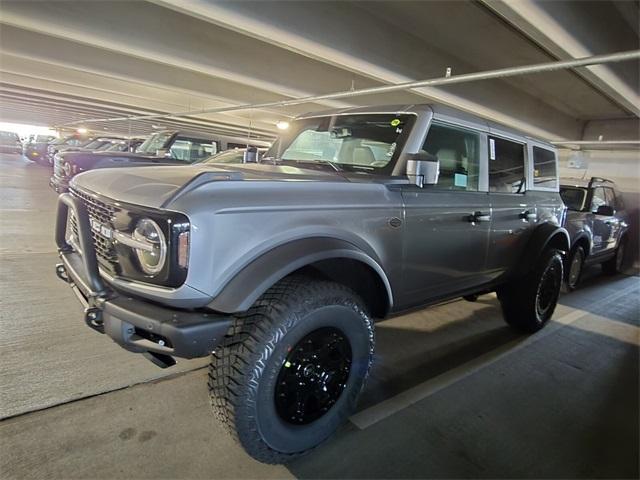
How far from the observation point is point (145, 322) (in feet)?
5.10

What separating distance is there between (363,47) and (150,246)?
5.04 metres

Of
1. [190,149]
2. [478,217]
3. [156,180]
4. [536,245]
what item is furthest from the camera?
[190,149]

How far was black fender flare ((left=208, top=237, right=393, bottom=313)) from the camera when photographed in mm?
1600

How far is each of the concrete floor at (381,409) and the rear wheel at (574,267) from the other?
1825mm

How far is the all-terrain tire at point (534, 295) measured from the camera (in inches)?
139

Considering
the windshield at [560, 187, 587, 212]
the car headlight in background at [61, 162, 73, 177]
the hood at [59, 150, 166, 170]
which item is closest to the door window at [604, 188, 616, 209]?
the windshield at [560, 187, 587, 212]

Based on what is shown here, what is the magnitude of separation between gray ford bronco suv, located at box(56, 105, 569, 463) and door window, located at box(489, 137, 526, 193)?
200 millimetres

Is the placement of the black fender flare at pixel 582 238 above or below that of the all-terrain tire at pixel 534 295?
above

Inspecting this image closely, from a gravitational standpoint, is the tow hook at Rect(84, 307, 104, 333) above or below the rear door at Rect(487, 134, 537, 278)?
below

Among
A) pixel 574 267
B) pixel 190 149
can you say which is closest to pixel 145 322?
pixel 574 267

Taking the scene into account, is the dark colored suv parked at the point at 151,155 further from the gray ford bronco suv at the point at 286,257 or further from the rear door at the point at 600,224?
the rear door at the point at 600,224

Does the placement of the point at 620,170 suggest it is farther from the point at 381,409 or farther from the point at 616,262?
the point at 381,409

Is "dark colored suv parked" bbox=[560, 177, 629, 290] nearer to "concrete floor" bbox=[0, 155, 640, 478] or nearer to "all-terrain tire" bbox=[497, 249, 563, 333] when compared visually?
"all-terrain tire" bbox=[497, 249, 563, 333]

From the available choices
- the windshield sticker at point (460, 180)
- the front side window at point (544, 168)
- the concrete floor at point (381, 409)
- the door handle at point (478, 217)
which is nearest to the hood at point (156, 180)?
the windshield sticker at point (460, 180)
